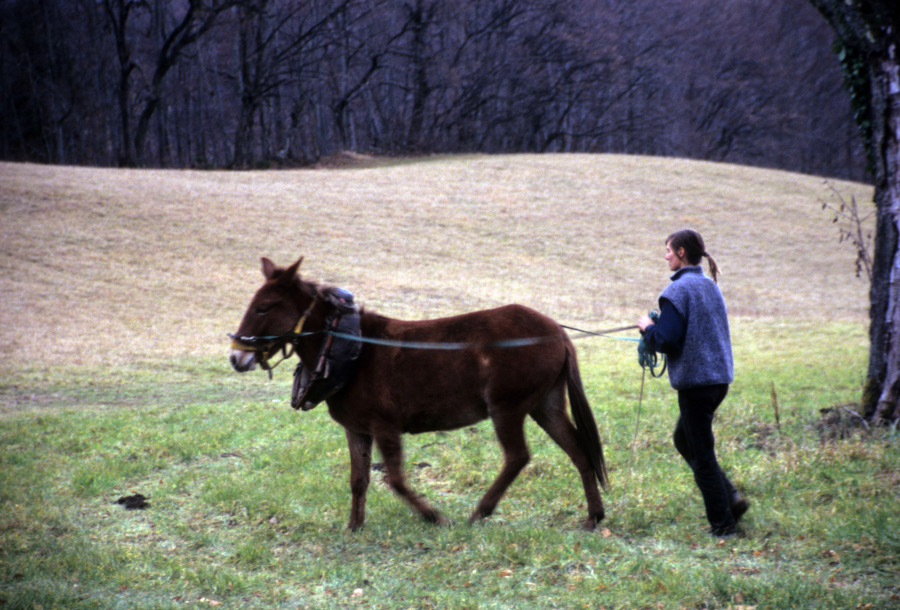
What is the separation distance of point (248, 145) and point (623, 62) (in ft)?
93.0

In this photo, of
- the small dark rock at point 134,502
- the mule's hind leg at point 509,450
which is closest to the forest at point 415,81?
the small dark rock at point 134,502

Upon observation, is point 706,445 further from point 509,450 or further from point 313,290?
point 313,290

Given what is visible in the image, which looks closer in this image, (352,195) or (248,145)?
(352,195)

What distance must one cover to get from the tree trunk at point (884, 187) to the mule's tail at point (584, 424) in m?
3.36

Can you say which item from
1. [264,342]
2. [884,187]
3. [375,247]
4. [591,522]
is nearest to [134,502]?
[264,342]

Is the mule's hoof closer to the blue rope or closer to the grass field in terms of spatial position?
the grass field

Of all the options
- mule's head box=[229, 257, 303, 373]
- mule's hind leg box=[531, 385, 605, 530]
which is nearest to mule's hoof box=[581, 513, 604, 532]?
mule's hind leg box=[531, 385, 605, 530]

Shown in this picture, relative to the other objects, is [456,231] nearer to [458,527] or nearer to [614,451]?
[614,451]

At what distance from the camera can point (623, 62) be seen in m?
55.8

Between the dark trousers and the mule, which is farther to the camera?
the mule

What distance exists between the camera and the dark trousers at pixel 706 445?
4.95 m

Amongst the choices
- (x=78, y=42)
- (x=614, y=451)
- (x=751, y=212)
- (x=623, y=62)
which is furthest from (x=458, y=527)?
(x=623, y=62)

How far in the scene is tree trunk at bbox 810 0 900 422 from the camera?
716 centimetres

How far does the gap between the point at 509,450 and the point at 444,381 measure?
0.71 metres
